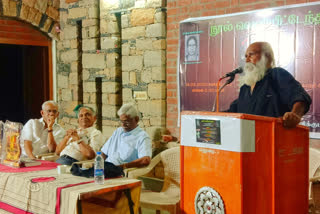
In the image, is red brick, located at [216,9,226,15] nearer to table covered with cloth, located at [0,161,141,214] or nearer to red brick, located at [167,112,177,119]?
red brick, located at [167,112,177,119]

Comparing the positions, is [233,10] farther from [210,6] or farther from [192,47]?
[192,47]

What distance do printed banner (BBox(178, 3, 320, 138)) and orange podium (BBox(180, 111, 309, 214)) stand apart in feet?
3.61

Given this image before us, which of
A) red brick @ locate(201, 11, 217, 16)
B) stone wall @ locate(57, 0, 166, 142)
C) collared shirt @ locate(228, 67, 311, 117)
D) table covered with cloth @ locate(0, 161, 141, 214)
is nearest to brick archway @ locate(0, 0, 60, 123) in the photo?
stone wall @ locate(57, 0, 166, 142)

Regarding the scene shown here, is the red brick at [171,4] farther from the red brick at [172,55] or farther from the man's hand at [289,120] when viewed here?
the man's hand at [289,120]

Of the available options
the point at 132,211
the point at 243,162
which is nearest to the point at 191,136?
the point at 243,162

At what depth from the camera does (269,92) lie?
3.25m

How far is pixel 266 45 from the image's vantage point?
3768 mm

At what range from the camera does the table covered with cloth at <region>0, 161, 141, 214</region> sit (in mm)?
2635

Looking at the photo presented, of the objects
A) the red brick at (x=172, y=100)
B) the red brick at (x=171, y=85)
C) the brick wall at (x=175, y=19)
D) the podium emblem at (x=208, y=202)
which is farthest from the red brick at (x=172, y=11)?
the podium emblem at (x=208, y=202)

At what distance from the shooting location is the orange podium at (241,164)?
2.31 meters

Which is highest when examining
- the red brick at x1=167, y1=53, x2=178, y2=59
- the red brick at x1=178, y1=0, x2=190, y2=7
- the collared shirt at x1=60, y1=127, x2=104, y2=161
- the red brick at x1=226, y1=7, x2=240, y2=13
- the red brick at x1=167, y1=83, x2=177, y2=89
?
the red brick at x1=178, y1=0, x2=190, y2=7

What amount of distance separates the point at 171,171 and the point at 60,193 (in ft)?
4.24

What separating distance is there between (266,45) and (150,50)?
158 cm

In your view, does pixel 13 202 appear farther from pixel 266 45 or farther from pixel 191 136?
pixel 266 45
